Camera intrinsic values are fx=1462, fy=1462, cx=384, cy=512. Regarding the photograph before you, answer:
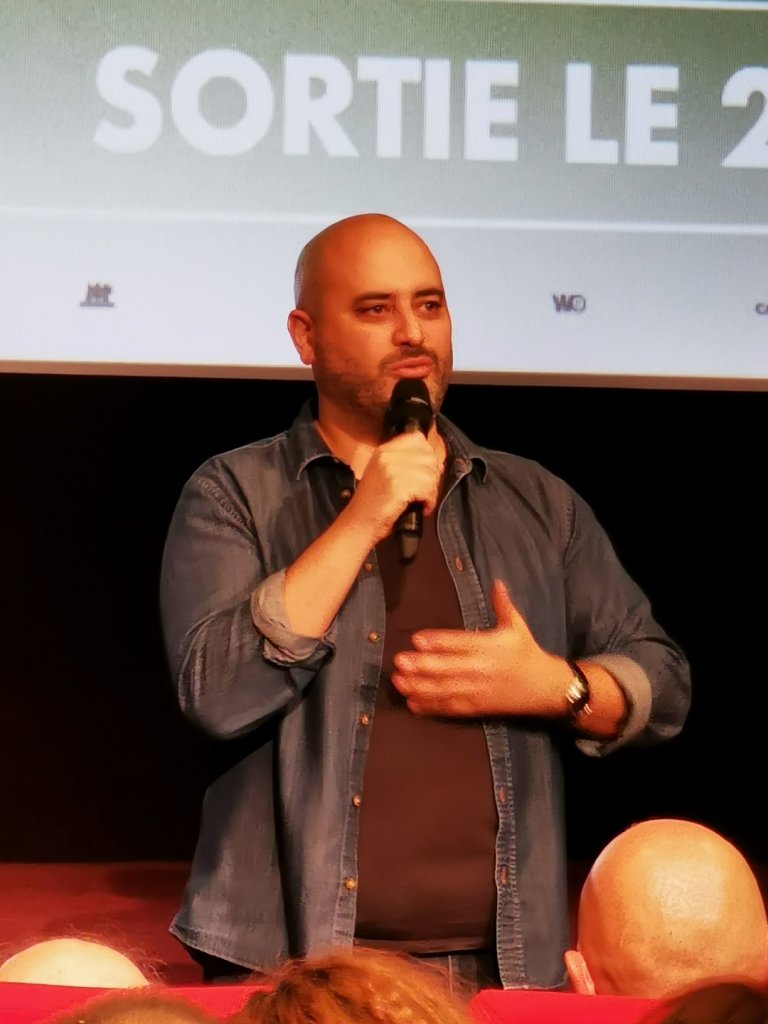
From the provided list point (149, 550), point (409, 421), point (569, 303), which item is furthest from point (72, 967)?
point (149, 550)

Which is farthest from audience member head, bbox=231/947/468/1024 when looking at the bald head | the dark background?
the dark background

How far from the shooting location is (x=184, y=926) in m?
1.68

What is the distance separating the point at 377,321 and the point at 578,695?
1.76ft

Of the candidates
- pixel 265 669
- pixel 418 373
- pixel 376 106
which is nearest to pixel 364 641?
Answer: pixel 265 669

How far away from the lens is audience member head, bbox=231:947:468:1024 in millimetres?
797

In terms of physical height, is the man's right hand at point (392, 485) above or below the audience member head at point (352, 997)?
above

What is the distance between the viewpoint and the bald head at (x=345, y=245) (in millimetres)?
1883

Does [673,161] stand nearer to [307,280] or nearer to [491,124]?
[491,124]

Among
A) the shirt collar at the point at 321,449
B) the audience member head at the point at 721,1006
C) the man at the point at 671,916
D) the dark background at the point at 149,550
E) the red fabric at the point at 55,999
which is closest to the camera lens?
the audience member head at the point at 721,1006

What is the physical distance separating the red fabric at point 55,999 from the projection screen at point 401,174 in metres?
1.85

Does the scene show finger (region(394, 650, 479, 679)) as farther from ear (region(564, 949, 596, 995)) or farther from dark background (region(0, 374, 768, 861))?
dark background (region(0, 374, 768, 861))

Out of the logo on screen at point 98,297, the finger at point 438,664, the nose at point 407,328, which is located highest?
the logo on screen at point 98,297

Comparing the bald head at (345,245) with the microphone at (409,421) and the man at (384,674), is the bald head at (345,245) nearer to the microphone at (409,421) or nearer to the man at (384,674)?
the man at (384,674)

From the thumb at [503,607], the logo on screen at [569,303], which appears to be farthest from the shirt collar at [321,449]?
the logo on screen at [569,303]
